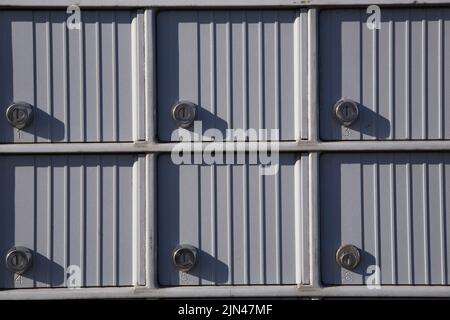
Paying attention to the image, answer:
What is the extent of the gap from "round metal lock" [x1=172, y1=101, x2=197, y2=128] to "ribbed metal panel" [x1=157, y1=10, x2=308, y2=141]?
0.04 metres

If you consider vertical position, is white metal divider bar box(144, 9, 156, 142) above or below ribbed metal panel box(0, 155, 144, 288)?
above

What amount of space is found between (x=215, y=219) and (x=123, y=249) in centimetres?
52

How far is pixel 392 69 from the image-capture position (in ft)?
13.8

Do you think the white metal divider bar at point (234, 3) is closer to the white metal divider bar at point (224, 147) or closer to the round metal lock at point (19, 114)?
the round metal lock at point (19, 114)

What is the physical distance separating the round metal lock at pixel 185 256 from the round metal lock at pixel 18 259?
79 centimetres

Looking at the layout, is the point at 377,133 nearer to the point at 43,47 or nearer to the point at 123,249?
the point at 123,249

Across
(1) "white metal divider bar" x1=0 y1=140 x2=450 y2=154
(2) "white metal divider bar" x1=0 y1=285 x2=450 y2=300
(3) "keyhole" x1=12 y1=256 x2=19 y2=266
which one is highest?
(1) "white metal divider bar" x1=0 y1=140 x2=450 y2=154

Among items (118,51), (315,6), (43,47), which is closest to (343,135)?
(315,6)

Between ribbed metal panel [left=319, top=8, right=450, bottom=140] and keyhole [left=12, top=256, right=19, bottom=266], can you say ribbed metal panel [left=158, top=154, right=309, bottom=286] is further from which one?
keyhole [left=12, top=256, right=19, bottom=266]

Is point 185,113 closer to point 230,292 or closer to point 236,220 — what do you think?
point 236,220

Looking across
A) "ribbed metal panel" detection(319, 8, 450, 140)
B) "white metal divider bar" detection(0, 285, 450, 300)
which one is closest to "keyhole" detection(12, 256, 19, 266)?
"white metal divider bar" detection(0, 285, 450, 300)

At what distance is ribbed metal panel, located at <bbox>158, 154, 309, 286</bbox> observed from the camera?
4.21 m

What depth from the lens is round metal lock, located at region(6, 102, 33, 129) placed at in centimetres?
417

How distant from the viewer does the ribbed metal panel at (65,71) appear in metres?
4.20
